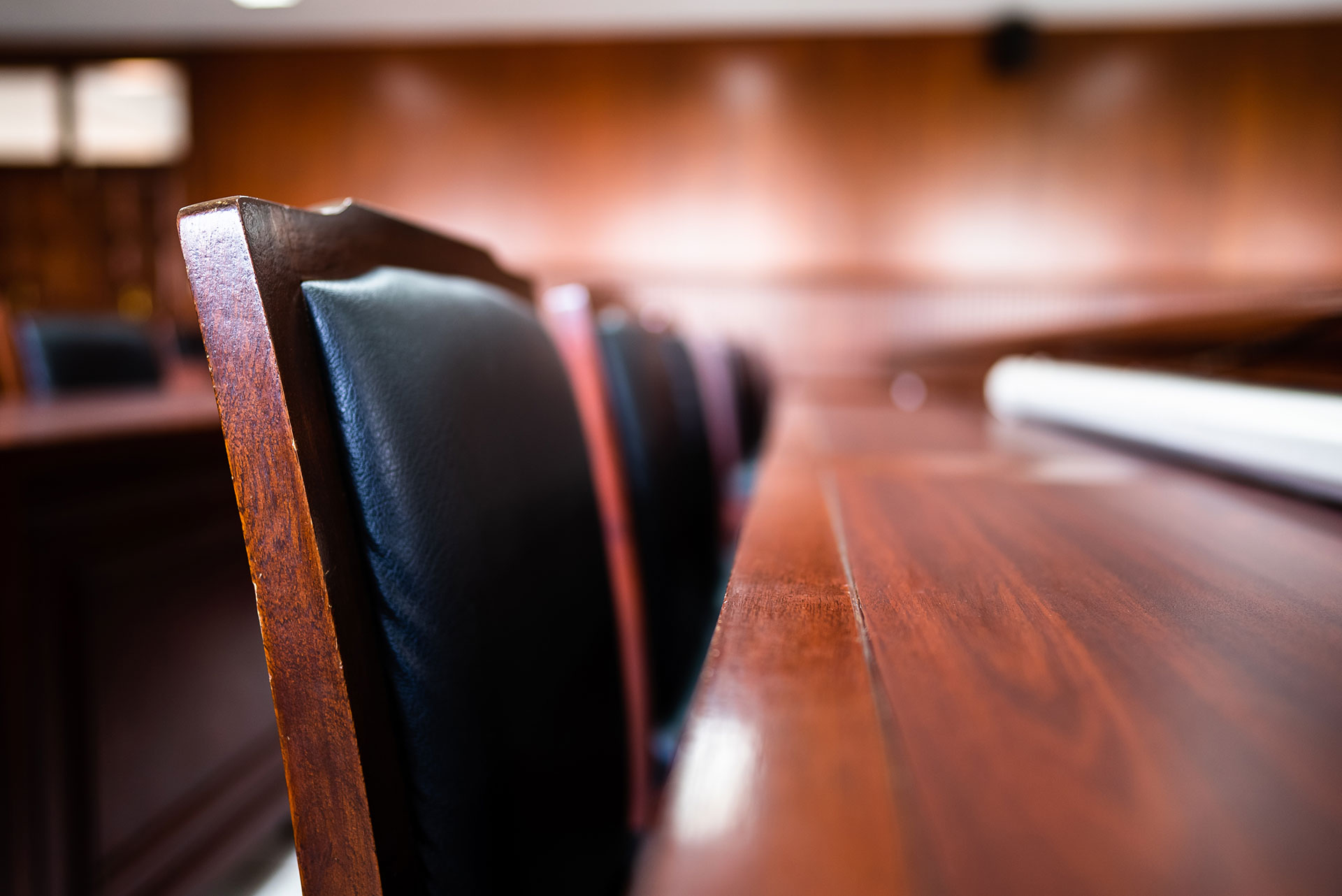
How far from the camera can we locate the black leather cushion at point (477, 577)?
302 millimetres

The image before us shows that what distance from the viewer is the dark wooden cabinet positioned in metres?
0.72

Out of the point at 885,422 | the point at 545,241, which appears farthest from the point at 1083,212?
the point at 885,422

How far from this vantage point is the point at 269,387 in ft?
0.88

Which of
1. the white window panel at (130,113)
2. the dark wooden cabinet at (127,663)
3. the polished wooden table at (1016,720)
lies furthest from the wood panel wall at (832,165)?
the polished wooden table at (1016,720)

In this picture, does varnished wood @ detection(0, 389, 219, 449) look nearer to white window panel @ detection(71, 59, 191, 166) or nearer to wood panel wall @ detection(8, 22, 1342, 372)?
wood panel wall @ detection(8, 22, 1342, 372)

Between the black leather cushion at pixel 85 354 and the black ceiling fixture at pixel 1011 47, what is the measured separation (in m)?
4.34

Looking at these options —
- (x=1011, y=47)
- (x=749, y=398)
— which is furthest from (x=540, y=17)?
(x=749, y=398)

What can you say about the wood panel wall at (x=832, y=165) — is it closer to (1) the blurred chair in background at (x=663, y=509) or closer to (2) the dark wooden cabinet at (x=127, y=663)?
(1) the blurred chair in background at (x=663, y=509)

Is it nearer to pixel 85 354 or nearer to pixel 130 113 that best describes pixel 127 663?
pixel 85 354

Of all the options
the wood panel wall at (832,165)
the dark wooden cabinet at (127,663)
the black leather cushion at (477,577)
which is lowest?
the dark wooden cabinet at (127,663)

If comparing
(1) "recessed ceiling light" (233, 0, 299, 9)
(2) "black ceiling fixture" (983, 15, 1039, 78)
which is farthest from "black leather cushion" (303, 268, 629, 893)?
(1) "recessed ceiling light" (233, 0, 299, 9)

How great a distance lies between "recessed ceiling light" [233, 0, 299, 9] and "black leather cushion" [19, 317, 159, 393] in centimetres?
331

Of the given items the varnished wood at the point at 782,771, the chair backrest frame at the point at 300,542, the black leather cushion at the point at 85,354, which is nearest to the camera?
the varnished wood at the point at 782,771

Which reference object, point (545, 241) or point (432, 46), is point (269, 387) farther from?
point (432, 46)
